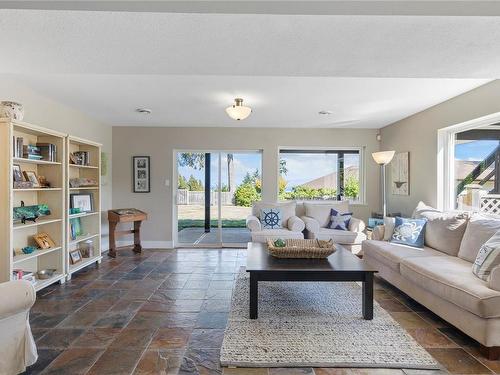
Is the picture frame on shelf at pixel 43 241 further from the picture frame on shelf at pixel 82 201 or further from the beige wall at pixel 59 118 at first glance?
the beige wall at pixel 59 118

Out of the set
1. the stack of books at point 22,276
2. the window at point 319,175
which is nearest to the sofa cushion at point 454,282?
the window at point 319,175

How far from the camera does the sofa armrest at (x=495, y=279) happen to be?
6.70 feet

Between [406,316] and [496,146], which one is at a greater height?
[496,146]

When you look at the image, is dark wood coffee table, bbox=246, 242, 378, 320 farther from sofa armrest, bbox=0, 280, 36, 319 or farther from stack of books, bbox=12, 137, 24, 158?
stack of books, bbox=12, 137, 24, 158

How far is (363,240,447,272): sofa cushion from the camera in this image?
3.07 meters

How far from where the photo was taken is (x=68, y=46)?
6.40ft

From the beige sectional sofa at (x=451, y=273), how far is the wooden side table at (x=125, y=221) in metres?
3.73

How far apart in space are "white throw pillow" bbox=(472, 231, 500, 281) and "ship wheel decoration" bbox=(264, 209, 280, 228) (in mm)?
2886

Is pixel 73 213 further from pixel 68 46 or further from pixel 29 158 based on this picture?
pixel 68 46

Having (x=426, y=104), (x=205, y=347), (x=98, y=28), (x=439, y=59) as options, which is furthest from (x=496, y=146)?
(x=98, y=28)

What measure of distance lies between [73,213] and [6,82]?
1713 mm

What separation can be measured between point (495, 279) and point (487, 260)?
0.27 metres

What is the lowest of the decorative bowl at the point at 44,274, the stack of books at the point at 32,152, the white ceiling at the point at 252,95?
the decorative bowl at the point at 44,274

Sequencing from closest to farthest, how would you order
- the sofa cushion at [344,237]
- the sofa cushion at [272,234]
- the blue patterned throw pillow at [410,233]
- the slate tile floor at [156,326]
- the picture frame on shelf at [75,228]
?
1. the slate tile floor at [156,326]
2. the blue patterned throw pillow at [410,233]
3. the picture frame on shelf at [75,228]
4. the sofa cushion at [272,234]
5. the sofa cushion at [344,237]
